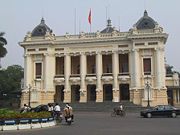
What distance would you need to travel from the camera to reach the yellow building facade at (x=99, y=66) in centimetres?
6094

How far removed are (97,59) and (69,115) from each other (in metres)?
38.6

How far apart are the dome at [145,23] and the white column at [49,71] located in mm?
17817

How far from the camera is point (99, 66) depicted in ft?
211

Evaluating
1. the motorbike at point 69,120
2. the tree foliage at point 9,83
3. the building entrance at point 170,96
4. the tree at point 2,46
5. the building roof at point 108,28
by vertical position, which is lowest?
the motorbike at point 69,120

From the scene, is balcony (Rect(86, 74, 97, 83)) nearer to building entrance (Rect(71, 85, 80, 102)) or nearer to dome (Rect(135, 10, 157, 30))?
building entrance (Rect(71, 85, 80, 102))

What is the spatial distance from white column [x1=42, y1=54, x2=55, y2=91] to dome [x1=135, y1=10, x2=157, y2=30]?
17.8 metres

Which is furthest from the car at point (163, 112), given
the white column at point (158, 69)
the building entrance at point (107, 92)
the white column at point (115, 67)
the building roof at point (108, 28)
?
the building roof at point (108, 28)

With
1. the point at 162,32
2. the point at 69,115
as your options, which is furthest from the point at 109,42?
the point at 69,115

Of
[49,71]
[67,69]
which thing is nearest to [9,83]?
[49,71]

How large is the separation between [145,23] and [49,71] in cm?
2061

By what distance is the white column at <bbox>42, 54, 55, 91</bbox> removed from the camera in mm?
65125

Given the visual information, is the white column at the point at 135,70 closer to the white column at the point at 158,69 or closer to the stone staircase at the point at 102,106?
the white column at the point at 158,69

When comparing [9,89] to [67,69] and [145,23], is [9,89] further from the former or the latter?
[145,23]

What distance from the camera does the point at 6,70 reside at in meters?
92.6
